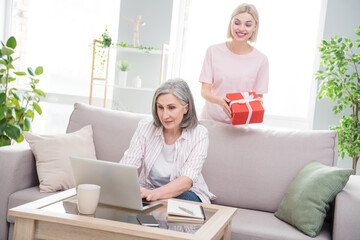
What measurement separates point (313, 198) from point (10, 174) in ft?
5.11

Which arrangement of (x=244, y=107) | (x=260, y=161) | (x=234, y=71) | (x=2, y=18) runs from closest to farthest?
(x=244, y=107) → (x=260, y=161) → (x=234, y=71) → (x=2, y=18)

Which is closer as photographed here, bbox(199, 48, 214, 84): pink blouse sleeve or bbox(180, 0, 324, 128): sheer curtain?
bbox(199, 48, 214, 84): pink blouse sleeve

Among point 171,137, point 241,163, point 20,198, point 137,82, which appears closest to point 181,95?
point 171,137

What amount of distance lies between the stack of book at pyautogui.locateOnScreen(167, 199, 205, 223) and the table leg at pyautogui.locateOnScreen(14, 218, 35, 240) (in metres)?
0.46

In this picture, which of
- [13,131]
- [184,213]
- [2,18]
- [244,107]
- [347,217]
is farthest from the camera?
[2,18]

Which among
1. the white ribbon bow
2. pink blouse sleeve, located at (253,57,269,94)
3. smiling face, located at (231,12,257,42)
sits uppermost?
smiling face, located at (231,12,257,42)

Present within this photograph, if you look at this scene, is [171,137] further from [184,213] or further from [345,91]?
[345,91]

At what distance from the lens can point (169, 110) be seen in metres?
1.95

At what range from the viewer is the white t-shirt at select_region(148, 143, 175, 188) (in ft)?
6.64

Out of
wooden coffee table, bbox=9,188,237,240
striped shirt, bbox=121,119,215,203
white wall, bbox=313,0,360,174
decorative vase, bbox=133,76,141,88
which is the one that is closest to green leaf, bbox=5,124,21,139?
decorative vase, bbox=133,76,141,88

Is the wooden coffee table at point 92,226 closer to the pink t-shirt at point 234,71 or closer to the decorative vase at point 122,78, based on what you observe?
the pink t-shirt at point 234,71

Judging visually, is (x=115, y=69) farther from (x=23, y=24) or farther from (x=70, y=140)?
(x=70, y=140)

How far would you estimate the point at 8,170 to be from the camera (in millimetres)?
2162

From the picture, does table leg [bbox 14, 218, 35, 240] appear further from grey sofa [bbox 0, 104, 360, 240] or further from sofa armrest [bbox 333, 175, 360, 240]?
sofa armrest [bbox 333, 175, 360, 240]
